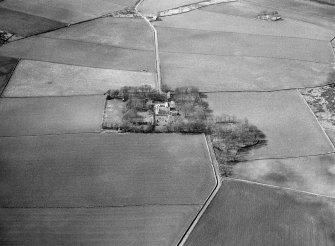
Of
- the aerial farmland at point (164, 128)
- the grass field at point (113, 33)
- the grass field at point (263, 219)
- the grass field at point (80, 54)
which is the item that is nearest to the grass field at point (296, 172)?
the aerial farmland at point (164, 128)

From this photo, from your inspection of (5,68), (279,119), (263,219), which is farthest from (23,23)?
(263,219)

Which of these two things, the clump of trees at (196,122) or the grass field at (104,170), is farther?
the clump of trees at (196,122)

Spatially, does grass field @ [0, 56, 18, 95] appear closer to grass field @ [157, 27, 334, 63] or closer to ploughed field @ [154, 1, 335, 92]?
ploughed field @ [154, 1, 335, 92]

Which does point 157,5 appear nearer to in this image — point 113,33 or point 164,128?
point 113,33

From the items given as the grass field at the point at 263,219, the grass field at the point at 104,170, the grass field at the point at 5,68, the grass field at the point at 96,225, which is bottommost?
the grass field at the point at 263,219

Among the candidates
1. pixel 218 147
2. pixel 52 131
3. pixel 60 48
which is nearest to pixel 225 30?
pixel 60 48

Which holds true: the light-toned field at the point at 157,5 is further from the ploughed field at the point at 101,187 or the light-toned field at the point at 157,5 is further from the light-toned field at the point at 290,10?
the ploughed field at the point at 101,187

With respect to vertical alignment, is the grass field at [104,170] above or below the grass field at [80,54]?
below
